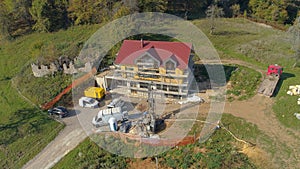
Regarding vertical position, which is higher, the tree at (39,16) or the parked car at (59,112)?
the tree at (39,16)

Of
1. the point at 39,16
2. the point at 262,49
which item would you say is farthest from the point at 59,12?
the point at 262,49

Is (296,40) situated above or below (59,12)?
below

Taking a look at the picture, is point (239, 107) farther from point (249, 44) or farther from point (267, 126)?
point (249, 44)

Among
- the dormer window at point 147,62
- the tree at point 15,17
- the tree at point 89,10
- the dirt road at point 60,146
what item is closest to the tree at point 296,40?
the dormer window at point 147,62

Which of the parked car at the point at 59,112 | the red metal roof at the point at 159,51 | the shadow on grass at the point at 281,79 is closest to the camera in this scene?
the red metal roof at the point at 159,51

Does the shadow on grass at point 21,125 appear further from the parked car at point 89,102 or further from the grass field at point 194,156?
the grass field at point 194,156

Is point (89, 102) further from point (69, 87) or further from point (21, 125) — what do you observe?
point (21, 125)

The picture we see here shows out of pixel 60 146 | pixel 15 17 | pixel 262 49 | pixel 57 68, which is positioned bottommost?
pixel 60 146

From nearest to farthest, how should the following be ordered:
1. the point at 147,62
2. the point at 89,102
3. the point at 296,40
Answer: the point at 147,62 → the point at 89,102 → the point at 296,40

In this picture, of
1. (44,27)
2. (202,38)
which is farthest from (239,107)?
(44,27)
